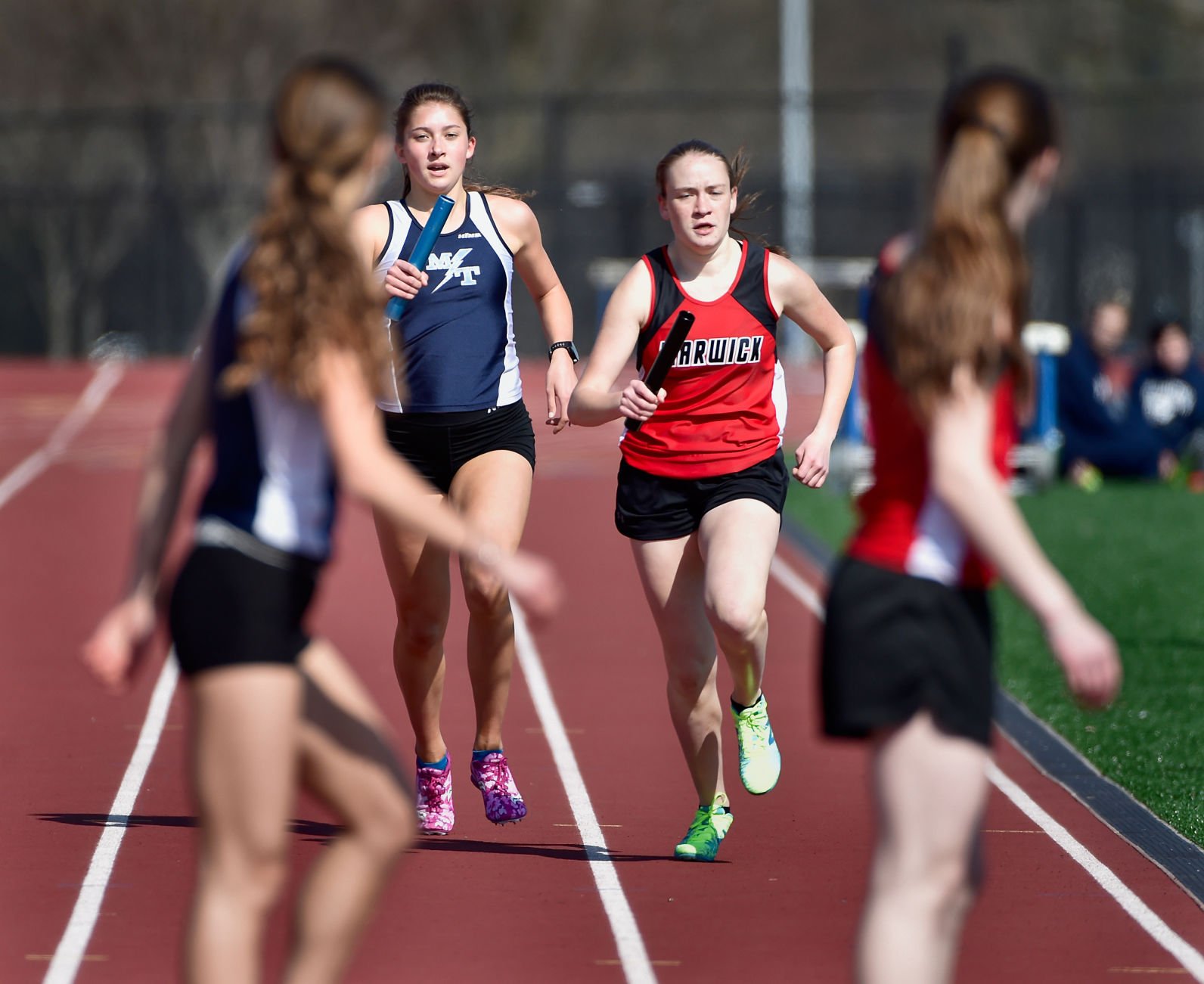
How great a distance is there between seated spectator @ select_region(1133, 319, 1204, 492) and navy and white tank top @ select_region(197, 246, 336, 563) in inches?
564

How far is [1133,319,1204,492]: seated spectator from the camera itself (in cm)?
1678

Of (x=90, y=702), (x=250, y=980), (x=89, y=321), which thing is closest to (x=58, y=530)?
(x=90, y=702)

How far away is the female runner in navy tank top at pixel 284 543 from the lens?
10.7ft

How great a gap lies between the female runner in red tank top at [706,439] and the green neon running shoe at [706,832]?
11 centimetres

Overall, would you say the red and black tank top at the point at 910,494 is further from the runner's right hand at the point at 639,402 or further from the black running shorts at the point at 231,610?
the runner's right hand at the point at 639,402

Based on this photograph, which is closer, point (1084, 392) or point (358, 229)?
point (358, 229)

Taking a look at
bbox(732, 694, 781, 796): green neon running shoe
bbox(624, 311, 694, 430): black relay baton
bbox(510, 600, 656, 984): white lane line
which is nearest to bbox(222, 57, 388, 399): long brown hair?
bbox(624, 311, 694, 430): black relay baton

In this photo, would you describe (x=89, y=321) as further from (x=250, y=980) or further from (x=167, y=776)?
(x=250, y=980)

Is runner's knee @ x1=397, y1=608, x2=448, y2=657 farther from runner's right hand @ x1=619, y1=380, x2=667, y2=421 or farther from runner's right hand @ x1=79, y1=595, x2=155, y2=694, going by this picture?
runner's right hand @ x1=79, y1=595, x2=155, y2=694

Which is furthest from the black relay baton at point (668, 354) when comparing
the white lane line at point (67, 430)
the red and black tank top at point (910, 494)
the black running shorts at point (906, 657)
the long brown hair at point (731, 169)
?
the white lane line at point (67, 430)

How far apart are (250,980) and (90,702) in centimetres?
547

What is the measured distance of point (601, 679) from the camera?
9.27 meters

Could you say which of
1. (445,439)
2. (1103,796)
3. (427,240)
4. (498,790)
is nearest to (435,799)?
(498,790)

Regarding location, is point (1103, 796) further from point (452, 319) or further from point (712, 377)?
point (452, 319)
